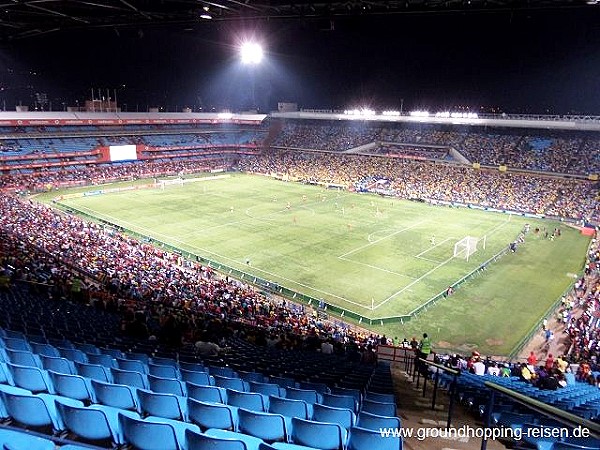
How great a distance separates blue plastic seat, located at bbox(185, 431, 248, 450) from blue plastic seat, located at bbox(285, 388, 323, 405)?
3125 mm

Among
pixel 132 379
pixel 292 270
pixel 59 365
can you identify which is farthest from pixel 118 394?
pixel 292 270

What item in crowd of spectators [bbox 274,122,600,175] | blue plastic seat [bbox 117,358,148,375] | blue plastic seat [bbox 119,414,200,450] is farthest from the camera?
crowd of spectators [bbox 274,122,600,175]

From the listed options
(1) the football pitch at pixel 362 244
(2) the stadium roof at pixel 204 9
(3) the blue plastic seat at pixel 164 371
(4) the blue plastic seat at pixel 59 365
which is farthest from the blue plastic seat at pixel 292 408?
(1) the football pitch at pixel 362 244

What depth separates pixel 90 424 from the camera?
14.8ft

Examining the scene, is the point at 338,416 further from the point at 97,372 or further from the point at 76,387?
the point at 97,372

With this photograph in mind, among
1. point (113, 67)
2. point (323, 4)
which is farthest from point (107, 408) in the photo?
point (113, 67)

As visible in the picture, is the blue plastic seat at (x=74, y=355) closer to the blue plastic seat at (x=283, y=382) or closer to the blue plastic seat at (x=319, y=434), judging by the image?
the blue plastic seat at (x=283, y=382)

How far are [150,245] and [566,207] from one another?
4611 cm

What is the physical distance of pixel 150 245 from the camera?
39469 mm

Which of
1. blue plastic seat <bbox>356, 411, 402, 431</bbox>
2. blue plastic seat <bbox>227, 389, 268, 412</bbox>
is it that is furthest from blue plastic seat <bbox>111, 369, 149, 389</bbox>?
blue plastic seat <bbox>356, 411, 402, 431</bbox>

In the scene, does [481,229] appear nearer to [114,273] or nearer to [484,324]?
[484,324]

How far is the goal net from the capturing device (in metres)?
39.2

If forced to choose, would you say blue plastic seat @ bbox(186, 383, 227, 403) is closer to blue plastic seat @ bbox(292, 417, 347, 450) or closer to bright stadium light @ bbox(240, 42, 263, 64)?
blue plastic seat @ bbox(292, 417, 347, 450)

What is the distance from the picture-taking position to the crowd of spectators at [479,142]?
6412 centimetres
